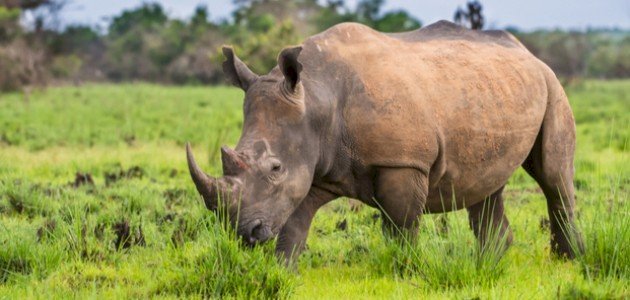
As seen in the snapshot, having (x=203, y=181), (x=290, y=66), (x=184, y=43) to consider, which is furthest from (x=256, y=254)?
(x=184, y=43)

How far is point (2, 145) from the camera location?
12.5 meters

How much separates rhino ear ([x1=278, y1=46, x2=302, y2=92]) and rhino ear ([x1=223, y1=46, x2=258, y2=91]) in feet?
0.96

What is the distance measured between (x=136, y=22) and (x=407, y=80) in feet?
200

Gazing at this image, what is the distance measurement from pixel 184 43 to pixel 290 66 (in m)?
47.2

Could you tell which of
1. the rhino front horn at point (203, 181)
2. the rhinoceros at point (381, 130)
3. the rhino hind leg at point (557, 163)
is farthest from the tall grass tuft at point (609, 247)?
the rhino front horn at point (203, 181)

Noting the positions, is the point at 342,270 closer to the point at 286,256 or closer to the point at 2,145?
the point at 286,256

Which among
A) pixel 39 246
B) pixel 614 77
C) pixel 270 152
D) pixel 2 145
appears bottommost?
pixel 614 77

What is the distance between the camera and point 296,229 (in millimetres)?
5168

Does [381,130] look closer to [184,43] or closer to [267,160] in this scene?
[267,160]

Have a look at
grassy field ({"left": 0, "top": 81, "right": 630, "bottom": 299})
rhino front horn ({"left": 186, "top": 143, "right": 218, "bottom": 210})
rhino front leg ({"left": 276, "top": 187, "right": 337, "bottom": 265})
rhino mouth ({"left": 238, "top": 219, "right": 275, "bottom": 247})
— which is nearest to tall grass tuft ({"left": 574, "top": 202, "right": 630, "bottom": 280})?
grassy field ({"left": 0, "top": 81, "right": 630, "bottom": 299})

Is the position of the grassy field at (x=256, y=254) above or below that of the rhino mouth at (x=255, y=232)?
below

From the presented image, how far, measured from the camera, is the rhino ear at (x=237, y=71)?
4973mm

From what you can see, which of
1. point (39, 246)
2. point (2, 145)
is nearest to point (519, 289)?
point (39, 246)

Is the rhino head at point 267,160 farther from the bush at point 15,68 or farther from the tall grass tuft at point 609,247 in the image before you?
the bush at point 15,68
